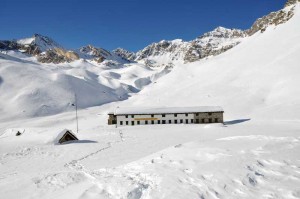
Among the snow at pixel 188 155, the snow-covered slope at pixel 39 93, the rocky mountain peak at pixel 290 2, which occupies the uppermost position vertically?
the rocky mountain peak at pixel 290 2

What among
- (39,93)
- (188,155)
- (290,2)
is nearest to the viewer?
(188,155)

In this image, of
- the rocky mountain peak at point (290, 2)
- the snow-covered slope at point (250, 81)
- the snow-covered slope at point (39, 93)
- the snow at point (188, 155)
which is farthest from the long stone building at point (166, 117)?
the rocky mountain peak at point (290, 2)

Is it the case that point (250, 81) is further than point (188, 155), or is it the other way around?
point (250, 81)

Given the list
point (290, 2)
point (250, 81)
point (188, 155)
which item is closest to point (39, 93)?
point (250, 81)

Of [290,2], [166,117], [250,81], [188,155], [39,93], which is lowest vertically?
[188,155]

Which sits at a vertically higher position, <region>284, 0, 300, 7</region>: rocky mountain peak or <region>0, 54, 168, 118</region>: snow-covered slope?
<region>284, 0, 300, 7</region>: rocky mountain peak

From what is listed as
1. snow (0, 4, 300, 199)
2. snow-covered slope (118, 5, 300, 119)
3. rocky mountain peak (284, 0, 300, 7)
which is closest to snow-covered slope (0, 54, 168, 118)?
snow (0, 4, 300, 199)

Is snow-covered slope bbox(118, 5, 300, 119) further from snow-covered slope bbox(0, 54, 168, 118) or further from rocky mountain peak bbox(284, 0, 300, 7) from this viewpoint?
snow-covered slope bbox(0, 54, 168, 118)

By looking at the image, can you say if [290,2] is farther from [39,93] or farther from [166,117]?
[39,93]

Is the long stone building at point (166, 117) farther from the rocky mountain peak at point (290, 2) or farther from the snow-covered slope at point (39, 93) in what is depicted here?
the rocky mountain peak at point (290, 2)

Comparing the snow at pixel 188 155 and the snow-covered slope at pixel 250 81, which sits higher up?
the snow-covered slope at pixel 250 81

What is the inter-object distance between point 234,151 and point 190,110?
5002 centimetres

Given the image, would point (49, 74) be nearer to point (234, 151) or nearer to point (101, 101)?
point (101, 101)

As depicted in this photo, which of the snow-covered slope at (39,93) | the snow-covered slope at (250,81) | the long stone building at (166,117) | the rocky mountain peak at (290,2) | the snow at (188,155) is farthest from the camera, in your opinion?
the rocky mountain peak at (290,2)
